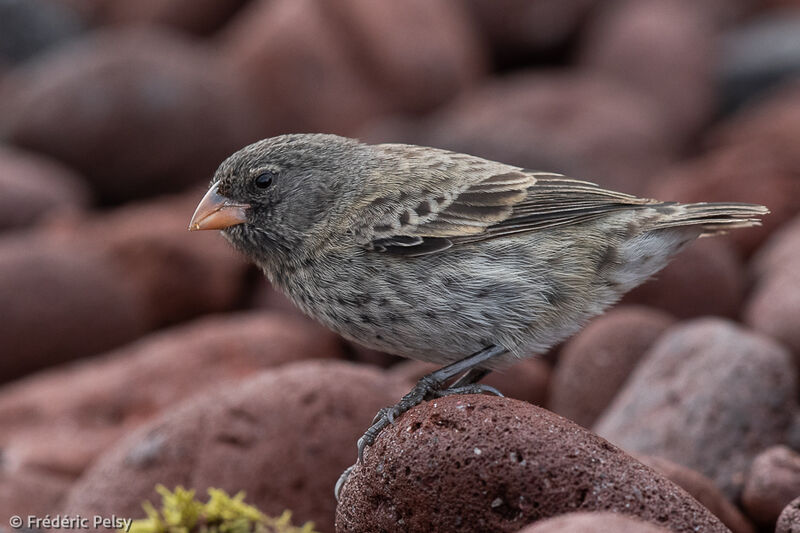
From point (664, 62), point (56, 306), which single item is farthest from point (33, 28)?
point (664, 62)

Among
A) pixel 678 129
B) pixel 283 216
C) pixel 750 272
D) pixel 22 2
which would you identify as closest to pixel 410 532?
pixel 283 216

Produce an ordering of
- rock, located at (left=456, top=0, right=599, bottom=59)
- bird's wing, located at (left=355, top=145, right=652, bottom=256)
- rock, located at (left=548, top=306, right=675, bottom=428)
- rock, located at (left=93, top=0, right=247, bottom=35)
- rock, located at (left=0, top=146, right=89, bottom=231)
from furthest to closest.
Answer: rock, located at (left=93, top=0, right=247, bottom=35) → rock, located at (left=456, top=0, right=599, bottom=59) → rock, located at (left=0, top=146, right=89, bottom=231) → rock, located at (left=548, top=306, right=675, bottom=428) → bird's wing, located at (left=355, top=145, right=652, bottom=256)

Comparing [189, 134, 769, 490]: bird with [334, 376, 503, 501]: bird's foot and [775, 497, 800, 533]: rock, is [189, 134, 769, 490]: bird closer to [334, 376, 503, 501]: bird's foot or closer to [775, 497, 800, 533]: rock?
[334, 376, 503, 501]: bird's foot

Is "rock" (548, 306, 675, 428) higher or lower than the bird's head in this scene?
lower

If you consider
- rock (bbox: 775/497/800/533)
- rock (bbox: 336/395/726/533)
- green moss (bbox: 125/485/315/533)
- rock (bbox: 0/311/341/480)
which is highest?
rock (bbox: 336/395/726/533)

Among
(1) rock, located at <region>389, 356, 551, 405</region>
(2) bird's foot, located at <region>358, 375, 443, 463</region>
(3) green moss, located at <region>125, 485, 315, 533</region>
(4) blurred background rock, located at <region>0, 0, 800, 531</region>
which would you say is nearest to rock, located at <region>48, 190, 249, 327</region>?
(4) blurred background rock, located at <region>0, 0, 800, 531</region>

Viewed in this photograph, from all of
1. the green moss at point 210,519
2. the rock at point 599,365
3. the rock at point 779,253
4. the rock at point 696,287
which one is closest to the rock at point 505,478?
the green moss at point 210,519

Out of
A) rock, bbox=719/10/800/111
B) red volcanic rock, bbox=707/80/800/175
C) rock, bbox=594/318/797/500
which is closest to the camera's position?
rock, bbox=594/318/797/500
